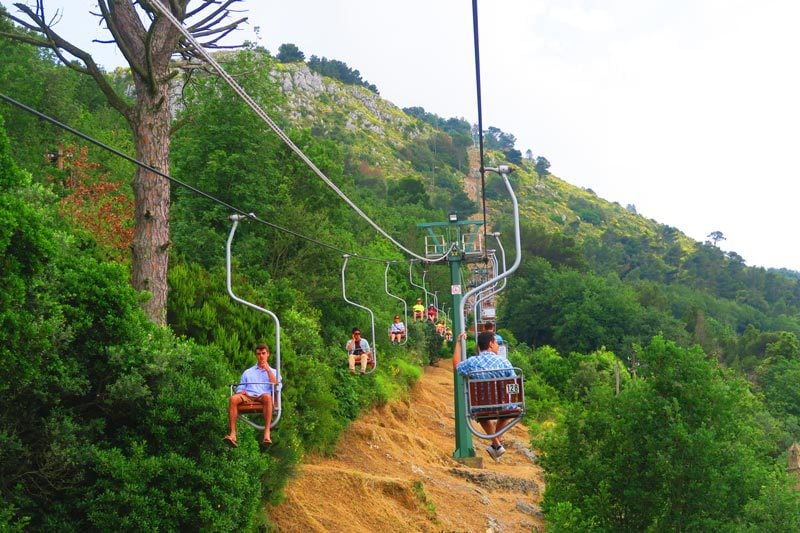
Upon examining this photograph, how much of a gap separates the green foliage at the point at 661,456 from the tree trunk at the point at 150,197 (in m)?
14.7

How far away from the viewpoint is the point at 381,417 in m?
34.6

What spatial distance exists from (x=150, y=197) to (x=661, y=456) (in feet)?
52.5

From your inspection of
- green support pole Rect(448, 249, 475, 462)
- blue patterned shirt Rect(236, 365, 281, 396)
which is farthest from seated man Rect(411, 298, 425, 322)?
blue patterned shirt Rect(236, 365, 281, 396)

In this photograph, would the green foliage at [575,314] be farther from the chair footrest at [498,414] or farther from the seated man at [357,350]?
the chair footrest at [498,414]

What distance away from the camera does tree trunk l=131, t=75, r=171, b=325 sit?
607 inches

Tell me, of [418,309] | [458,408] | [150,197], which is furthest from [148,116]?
[418,309]

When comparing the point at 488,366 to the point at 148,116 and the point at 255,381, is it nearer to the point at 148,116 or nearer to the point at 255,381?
the point at 255,381

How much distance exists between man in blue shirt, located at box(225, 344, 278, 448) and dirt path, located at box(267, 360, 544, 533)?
6.98m

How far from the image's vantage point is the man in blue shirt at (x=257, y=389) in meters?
12.5

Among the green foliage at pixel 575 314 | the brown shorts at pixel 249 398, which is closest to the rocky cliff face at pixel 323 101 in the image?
the green foliage at pixel 575 314

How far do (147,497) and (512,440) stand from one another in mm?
37784

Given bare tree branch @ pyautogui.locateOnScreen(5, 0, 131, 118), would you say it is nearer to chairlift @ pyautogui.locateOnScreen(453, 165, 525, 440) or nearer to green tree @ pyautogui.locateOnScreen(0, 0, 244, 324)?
green tree @ pyautogui.locateOnScreen(0, 0, 244, 324)

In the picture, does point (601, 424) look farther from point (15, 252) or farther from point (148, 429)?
point (15, 252)

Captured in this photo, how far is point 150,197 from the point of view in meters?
15.4
